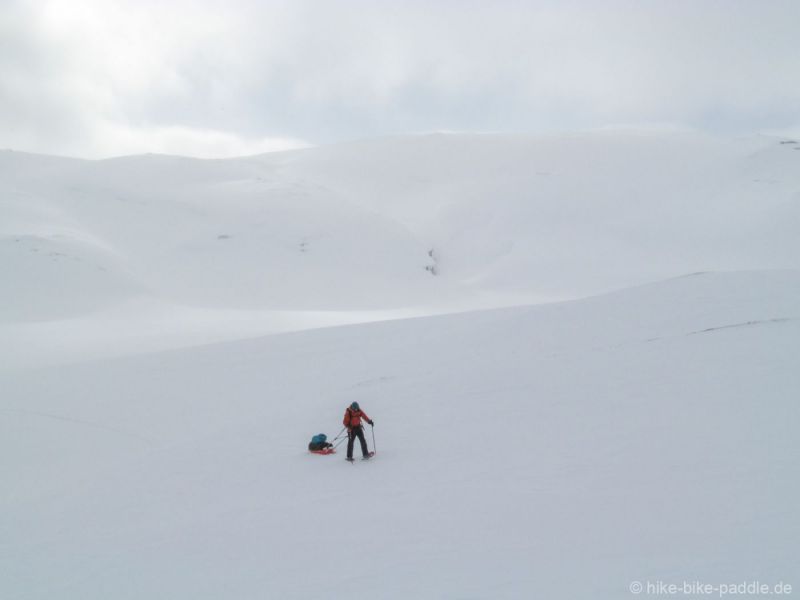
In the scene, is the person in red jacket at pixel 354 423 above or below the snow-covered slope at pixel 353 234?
below

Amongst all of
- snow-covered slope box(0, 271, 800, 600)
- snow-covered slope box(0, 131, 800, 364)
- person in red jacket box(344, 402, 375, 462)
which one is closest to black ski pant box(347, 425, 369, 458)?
person in red jacket box(344, 402, 375, 462)

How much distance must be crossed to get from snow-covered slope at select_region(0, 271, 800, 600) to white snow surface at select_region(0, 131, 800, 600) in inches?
1.9

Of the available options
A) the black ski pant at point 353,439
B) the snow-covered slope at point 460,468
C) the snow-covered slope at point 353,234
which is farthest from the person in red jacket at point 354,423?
the snow-covered slope at point 353,234

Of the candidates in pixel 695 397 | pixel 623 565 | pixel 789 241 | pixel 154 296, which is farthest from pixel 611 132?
pixel 623 565

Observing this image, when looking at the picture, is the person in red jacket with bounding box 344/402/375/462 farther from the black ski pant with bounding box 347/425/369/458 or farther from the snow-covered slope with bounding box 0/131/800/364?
the snow-covered slope with bounding box 0/131/800/364

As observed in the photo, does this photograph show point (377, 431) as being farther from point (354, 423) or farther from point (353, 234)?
point (353, 234)

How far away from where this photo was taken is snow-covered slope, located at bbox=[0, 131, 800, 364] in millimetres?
28562

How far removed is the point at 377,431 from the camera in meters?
11.6

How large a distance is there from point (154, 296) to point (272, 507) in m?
25.1

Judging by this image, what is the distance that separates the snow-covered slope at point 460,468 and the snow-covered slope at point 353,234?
9.73 metres

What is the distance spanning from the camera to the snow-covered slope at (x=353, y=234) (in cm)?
2856

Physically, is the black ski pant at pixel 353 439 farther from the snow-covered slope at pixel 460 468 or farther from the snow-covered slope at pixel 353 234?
the snow-covered slope at pixel 353 234

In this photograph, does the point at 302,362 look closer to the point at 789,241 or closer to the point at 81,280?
the point at 81,280

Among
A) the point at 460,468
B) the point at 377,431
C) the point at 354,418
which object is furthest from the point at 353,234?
the point at 460,468
